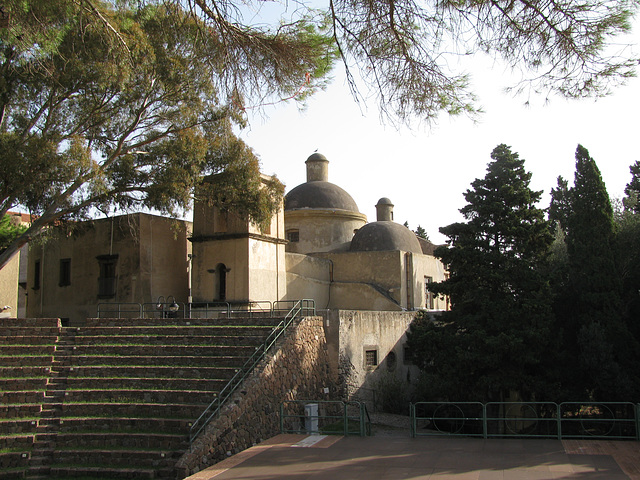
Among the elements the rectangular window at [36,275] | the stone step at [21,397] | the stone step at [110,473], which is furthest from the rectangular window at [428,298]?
the stone step at [110,473]

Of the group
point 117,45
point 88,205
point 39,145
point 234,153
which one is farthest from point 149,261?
point 117,45

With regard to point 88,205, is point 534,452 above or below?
below

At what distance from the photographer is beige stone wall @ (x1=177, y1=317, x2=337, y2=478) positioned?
12953mm

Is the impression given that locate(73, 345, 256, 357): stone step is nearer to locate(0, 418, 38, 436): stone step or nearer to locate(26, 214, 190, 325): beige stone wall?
locate(0, 418, 38, 436): stone step

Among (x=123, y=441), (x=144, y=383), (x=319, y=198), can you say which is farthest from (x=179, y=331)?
(x=319, y=198)

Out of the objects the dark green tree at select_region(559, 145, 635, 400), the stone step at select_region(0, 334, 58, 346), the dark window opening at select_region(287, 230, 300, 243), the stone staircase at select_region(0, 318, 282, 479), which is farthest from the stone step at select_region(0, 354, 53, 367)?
the dark window opening at select_region(287, 230, 300, 243)

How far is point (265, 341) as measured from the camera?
53.8 feet

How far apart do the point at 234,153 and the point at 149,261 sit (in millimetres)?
6324

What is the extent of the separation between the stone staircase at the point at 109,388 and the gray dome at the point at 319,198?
14383 mm

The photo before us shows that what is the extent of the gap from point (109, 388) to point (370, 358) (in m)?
9.68

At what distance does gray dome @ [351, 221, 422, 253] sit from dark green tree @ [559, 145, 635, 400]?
9288 mm

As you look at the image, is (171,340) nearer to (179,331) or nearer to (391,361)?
(179,331)

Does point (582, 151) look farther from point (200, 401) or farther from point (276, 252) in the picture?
point (200, 401)

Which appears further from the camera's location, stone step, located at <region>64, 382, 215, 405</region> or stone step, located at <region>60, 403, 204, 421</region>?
stone step, located at <region>64, 382, 215, 405</region>
